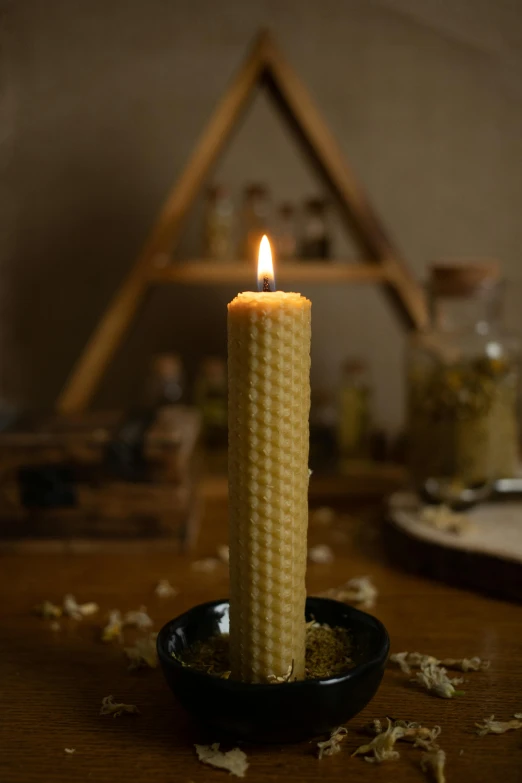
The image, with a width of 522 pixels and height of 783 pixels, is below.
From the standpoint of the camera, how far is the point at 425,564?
78 cm

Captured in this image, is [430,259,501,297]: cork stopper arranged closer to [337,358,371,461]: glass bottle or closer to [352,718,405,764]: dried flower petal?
[337,358,371,461]: glass bottle

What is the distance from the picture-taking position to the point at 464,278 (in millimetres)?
934

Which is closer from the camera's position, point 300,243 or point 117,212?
point 300,243

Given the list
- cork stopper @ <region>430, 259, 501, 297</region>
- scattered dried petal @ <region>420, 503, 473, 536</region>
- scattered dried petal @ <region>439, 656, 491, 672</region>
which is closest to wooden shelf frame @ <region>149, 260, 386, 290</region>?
cork stopper @ <region>430, 259, 501, 297</region>

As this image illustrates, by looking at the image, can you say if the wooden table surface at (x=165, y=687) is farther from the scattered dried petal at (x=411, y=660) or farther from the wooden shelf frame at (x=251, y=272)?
the wooden shelf frame at (x=251, y=272)

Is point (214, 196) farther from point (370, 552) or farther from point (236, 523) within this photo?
point (236, 523)

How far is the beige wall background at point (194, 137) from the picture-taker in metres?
1.28

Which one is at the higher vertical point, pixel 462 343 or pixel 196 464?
pixel 462 343

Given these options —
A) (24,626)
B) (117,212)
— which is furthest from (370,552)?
(117,212)

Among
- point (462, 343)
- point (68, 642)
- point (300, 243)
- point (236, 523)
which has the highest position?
point (300, 243)

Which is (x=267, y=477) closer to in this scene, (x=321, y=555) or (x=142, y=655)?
(x=142, y=655)

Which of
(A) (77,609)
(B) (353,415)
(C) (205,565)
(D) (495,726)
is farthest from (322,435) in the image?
(D) (495,726)

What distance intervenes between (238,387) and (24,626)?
358 mm

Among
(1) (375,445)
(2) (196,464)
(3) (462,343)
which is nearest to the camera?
(3) (462,343)
